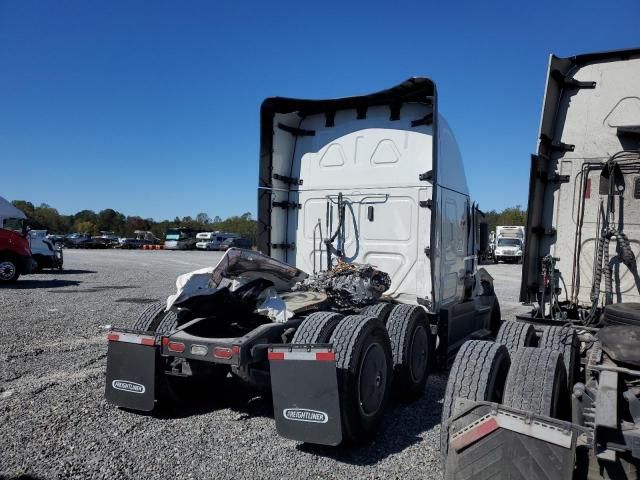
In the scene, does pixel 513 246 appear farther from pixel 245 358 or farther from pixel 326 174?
pixel 245 358

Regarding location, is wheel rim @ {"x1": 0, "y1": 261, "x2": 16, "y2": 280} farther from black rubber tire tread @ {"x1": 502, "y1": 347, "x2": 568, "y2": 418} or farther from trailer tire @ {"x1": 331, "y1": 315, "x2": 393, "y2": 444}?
black rubber tire tread @ {"x1": 502, "y1": 347, "x2": 568, "y2": 418}

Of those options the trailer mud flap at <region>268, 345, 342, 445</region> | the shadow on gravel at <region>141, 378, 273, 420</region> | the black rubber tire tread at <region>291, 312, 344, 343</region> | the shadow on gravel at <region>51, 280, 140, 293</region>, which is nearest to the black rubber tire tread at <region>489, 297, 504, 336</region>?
the shadow on gravel at <region>141, 378, 273, 420</region>

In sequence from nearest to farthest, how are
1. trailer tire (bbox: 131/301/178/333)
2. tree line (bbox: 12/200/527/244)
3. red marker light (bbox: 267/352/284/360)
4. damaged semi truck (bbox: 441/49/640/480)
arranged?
damaged semi truck (bbox: 441/49/640/480) < red marker light (bbox: 267/352/284/360) < trailer tire (bbox: 131/301/178/333) < tree line (bbox: 12/200/527/244)

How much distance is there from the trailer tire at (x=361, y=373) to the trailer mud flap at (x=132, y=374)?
162 centimetres

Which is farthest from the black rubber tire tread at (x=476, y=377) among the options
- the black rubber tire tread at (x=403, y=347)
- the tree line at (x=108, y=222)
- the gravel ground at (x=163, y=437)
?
the tree line at (x=108, y=222)

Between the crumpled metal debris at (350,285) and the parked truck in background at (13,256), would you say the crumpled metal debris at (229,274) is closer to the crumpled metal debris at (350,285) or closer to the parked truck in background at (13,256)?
the crumpled metal debris at (350,285)

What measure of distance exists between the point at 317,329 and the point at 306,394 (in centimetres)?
60

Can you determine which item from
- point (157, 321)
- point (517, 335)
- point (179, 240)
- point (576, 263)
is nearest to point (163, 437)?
point (157, 321)

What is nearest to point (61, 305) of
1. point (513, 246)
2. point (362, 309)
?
point (362, 309)

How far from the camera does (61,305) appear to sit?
11141mm

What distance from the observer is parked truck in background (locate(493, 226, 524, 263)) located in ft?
114

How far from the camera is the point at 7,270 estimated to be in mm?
15539

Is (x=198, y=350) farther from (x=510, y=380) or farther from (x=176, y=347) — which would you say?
(x=510, y=380)

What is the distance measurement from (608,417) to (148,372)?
341 cm
